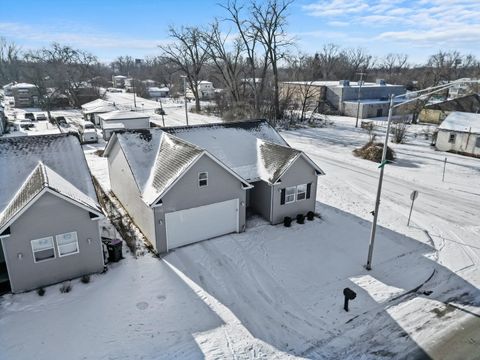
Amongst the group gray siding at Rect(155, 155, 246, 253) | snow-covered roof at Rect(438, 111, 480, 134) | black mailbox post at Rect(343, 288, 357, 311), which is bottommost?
black mailbox post at Rect(343, 288, 357, 311)

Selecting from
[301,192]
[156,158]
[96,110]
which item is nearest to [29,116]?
[96,110]

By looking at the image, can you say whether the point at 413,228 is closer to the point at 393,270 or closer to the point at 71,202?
the point at 393,270

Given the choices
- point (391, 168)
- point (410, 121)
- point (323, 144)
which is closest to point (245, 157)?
point (391, 168)

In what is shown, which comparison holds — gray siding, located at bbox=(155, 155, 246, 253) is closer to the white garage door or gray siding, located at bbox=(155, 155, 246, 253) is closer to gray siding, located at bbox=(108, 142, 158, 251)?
the white garage door

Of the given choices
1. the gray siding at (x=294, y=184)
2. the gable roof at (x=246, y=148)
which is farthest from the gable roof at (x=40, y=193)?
the gray siding at (x=294, y=184)

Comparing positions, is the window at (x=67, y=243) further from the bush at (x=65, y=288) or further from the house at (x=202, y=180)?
the house at (x=202, y=180)

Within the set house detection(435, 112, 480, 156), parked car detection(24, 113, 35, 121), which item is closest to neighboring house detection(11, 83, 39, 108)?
parked car detection(24, 113, 35, 121)
